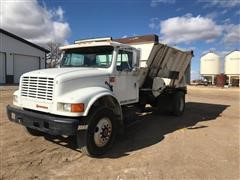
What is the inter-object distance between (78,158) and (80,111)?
1.05 m

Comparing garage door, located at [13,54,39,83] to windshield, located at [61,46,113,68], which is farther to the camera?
garage door, located at [13,54,39,83]

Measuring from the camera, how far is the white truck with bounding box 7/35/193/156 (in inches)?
189

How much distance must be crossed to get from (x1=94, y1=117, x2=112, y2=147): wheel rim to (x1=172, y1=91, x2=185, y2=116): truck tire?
192 inches

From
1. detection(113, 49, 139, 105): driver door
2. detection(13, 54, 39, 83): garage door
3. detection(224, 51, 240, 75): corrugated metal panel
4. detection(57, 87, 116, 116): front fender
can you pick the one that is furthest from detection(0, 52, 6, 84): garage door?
detection(224, 51, 240, 75): corrugated metal panel

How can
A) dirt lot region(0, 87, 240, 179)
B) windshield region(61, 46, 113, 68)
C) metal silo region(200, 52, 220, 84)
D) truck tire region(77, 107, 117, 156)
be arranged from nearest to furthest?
1. dirt lot region(0, 87, 240, 179)
2. truck tire region(77, 107, 117, 156)
3. windshield region(61, 46, 113, 68)
4. metal silo region(200, 52, 220, 84)

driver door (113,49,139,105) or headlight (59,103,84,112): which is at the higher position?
driver door (113,49,139,105)

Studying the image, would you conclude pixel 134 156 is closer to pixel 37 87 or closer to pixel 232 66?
Result: pixel 37 87

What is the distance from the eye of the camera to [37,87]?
525cm

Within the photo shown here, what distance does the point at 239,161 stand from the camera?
5215 mm

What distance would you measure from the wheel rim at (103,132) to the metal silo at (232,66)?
3763 cm

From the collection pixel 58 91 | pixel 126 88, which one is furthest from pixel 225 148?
pixel 58 91

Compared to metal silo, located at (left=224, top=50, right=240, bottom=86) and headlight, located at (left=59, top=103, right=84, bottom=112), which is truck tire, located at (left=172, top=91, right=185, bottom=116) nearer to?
headlight, located at (left=59, top=103, right=84, bottom=112)

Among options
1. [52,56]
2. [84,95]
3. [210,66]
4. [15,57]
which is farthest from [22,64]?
[210,66]

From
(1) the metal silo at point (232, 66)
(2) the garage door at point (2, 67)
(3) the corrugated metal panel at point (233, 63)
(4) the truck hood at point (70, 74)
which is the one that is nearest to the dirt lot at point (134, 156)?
(4) the truck hood at point (70, 74)
